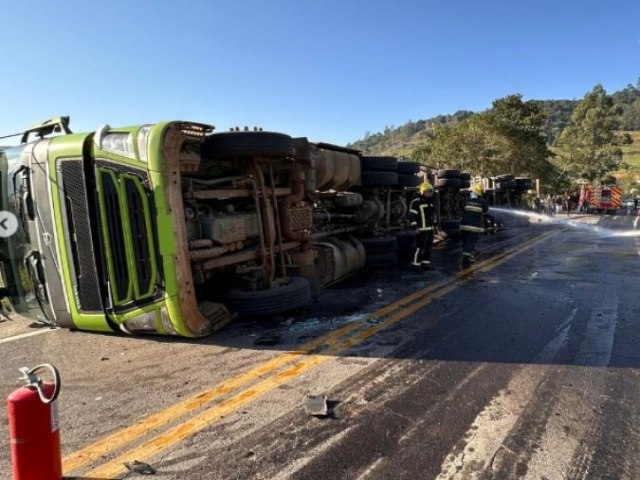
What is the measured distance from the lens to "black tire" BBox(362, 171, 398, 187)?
7988mm

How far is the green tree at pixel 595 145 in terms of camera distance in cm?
4869

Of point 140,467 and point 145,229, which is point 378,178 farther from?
point 140,467

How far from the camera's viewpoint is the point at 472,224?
28.0ft

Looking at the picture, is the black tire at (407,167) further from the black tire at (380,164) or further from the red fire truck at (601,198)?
the red fire truck at (601,198)

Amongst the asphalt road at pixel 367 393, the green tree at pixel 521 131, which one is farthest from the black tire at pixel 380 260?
the green tree at pixel 521 131

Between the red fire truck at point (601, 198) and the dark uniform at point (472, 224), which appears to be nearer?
the dark uniform at point (472, 224)

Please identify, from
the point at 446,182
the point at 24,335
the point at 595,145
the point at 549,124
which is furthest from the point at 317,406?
the point at 549,124

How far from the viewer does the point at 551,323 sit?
179 inches

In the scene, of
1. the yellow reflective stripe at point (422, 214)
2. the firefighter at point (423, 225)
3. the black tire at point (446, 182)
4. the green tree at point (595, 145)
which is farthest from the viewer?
the green tree at point (595, 145)

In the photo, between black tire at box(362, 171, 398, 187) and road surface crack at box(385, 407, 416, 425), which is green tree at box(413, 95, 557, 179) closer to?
black tire at box(362, 171, 398, 187)

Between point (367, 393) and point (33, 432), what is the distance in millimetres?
1862

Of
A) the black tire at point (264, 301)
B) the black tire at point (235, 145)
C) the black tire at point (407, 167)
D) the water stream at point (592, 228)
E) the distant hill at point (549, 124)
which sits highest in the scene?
the distant hill at point (549, 124)

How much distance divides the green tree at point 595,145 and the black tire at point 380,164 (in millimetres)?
48578

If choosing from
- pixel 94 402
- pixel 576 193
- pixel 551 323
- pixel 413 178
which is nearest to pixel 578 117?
pixel 576 193
